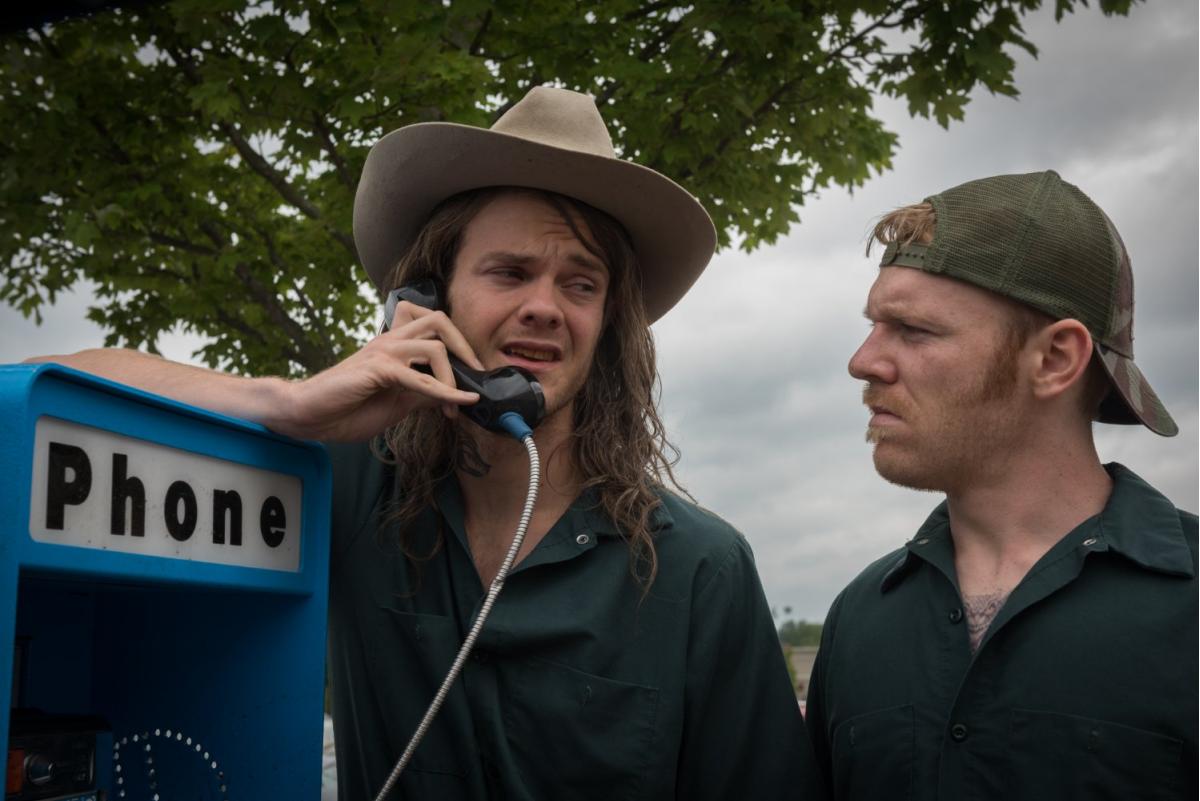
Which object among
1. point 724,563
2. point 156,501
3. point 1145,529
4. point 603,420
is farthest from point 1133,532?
point 156,501

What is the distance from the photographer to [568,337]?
249cm

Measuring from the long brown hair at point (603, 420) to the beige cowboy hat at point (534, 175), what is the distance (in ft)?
0.16

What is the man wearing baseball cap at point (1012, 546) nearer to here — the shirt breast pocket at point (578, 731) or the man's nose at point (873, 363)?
the man's nose at point (873, 363)

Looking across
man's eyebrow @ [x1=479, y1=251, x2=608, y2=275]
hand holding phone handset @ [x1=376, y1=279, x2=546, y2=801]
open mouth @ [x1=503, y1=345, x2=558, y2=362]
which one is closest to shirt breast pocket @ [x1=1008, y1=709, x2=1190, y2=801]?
hand holding phone handset @ [x1=376, y1=279, x2=546, y2=801]

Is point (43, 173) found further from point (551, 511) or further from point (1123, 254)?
point (1123, 254)

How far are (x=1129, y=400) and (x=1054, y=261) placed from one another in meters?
0.30

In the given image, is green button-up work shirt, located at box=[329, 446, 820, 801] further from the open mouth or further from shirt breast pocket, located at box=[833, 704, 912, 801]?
the open mouth

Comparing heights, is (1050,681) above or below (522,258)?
below

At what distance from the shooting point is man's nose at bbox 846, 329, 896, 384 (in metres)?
2.36

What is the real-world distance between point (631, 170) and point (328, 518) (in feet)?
3.29

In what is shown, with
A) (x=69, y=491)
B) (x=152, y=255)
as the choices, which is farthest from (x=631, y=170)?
(x=152, y=255)

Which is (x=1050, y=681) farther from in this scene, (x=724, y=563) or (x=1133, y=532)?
(x=724, y=563)

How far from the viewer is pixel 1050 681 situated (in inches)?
81.5

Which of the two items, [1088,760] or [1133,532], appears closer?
[1088,760]
